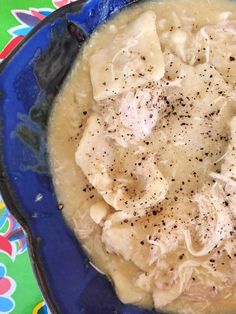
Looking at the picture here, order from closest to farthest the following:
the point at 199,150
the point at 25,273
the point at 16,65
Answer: the point at 16,65, the point at 199,150, the point at 25,273

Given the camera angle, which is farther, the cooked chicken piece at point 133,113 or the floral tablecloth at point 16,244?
the floral tablecloth at point 16,244

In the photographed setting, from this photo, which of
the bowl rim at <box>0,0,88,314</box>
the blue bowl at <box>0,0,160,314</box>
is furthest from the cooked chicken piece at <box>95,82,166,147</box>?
the bowl rim at <box>0,0,88,314</box>

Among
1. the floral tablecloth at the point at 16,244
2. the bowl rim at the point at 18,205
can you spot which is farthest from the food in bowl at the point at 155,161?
the floral tablecloth at the point at 16,244

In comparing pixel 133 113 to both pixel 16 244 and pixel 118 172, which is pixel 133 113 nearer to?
pixel 118 172

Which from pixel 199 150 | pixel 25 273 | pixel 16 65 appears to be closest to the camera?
pixel 16 65

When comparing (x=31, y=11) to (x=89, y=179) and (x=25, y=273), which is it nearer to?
(x=89, y=179)

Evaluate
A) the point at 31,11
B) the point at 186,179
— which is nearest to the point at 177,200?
the point at 186,179

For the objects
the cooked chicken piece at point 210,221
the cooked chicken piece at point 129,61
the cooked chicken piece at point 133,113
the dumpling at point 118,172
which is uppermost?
the cooked chicken piece at point 129,61

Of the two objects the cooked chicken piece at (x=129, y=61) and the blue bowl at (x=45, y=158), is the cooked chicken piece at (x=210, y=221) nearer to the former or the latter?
the blue bowl at (x=45, y=158)

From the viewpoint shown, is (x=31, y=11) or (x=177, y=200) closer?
(x=177, y=200)
